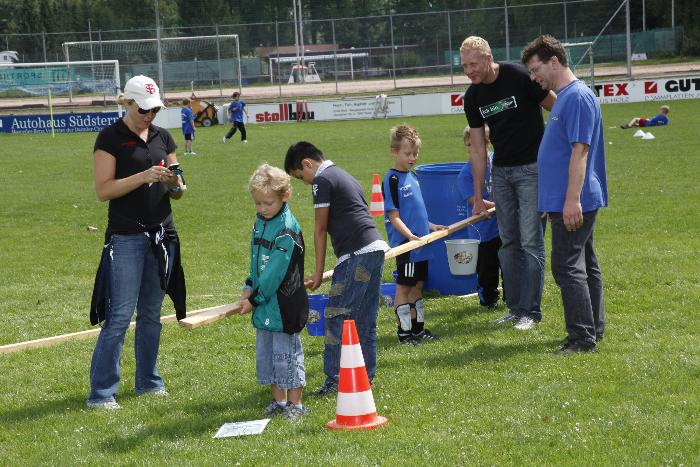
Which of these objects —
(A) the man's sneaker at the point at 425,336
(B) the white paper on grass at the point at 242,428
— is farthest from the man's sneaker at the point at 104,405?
(A) the man's sneaker at the point at 425,336

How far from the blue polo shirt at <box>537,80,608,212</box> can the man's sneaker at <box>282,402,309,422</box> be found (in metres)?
2.26

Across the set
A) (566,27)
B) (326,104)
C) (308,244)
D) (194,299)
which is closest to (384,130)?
(326,104)

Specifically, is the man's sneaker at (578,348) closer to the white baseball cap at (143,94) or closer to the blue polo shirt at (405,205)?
the blue polo shirt at (405,205)

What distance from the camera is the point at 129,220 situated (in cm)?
643

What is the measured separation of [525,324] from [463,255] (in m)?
1.03

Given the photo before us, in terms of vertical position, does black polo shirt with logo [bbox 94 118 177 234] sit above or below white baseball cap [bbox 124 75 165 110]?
→ below

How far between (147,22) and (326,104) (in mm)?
18833

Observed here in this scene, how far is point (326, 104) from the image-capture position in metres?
40.1

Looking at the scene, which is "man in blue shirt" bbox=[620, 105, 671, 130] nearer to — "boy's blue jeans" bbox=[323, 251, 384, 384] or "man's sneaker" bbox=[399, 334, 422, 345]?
"man's sneaker" bbox=[399, 334, 422, 345]

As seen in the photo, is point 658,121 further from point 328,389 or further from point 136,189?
point 136,189

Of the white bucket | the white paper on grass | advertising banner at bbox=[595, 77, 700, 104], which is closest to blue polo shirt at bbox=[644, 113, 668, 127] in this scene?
advertising banner at bbox=[595, 77, 700, 104]

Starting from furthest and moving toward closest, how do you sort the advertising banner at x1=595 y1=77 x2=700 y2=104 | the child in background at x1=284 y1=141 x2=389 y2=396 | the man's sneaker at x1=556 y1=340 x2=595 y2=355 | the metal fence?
the metal fence < the advertising banner at x1=595 y1=77 x2=700 y2=104 < the man's sneaker at x1=556 y1=340 x2=595 y2=355 < the child in background at x1=284 y1=141 x2=389 y2=396

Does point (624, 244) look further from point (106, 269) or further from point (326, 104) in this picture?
point (326, 104)

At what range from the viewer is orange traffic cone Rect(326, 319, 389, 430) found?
18.6ft
